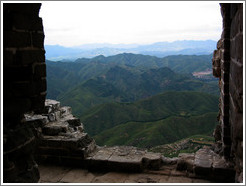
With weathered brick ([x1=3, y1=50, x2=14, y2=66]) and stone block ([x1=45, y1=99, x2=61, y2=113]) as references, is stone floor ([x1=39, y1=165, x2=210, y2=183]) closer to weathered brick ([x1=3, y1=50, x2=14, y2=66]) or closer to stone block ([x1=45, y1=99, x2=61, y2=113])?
stone block ([x1=45, y1=99, x2=61, y2=113])

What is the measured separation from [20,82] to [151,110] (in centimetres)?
3369

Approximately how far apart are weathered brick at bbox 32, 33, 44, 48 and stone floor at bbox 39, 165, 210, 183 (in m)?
2.18

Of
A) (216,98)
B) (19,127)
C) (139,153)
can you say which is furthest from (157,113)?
(19,127)

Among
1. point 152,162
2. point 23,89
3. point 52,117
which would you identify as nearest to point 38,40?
point 23,89

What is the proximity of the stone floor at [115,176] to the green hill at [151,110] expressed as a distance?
24.2m

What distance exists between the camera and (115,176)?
14.6 feet

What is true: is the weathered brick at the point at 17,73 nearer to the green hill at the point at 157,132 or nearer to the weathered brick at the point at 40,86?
the weathered brick at the point at 40,86

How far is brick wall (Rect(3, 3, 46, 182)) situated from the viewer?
9.10 ft

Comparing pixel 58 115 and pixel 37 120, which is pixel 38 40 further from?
pixel 58 115

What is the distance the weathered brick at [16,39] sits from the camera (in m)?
2.78

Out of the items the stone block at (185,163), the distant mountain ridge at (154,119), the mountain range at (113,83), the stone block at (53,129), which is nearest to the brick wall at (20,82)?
the stone block at (53,129)

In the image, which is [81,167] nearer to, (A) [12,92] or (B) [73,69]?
(A) [12,92]

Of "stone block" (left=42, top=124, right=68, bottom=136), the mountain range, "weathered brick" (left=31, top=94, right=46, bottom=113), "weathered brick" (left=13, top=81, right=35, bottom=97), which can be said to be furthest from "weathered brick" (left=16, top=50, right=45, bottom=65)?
the mountain range

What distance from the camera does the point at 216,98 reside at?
40.0 metres
